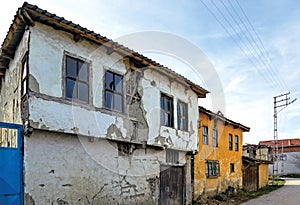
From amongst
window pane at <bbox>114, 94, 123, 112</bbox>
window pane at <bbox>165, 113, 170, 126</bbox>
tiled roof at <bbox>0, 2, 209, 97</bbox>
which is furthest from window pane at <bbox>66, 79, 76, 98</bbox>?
window pane at <bbox>165, 113, 170, 126</bbox>

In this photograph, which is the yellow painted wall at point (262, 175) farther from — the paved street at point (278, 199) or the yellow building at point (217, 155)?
the paved street at point (278, 199)

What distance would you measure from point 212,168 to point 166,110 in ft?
25.0

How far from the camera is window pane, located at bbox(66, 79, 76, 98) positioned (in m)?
8.51

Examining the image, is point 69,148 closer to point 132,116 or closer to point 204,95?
point 132,116

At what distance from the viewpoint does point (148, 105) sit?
11844 mm

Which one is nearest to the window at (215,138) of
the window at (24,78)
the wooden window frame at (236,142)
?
the wooden window frame at (236,142)

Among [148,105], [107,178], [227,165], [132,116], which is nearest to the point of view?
[107,178]

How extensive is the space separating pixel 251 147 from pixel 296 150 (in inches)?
677

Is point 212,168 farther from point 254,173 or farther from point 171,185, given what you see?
point 254,173

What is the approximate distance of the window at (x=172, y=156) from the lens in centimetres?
1314

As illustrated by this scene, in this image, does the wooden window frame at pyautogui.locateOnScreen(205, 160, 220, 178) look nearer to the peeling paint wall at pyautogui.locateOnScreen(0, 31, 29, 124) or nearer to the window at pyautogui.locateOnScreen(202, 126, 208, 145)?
the window at pyautogui.locateOnScreen(202, 126, 208, 145)

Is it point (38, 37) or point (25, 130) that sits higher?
point (38, 37)

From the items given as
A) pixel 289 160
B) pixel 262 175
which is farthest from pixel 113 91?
pixel 289 160

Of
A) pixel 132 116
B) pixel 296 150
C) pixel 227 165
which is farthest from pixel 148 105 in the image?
pixel 296 150
